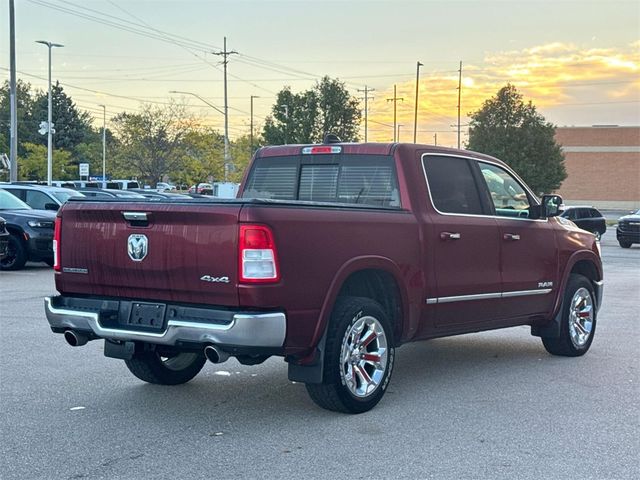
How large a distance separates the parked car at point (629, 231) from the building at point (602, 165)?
161 ft

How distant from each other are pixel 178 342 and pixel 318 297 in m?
0.99

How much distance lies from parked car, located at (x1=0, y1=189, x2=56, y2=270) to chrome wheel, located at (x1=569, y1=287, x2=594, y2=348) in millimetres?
11538

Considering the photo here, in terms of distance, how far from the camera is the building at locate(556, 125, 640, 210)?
76.8m

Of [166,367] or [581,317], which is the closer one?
[166,367]

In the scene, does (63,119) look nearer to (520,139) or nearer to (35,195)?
(520,139)

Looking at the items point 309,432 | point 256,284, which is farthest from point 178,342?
point 309,432

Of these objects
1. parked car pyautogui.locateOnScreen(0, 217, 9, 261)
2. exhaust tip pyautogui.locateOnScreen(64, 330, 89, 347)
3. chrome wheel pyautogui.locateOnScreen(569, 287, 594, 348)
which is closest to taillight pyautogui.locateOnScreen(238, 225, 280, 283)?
exhaust tip pyautogui.locateOnScreen(64, 330, 89, 347)

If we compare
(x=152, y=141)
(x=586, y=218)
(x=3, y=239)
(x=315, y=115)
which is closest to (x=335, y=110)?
(x=315, y=115)

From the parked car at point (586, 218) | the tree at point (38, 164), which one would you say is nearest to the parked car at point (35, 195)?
the parked car at point (586, 218)

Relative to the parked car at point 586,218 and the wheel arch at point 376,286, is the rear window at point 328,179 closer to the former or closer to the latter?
the wheel arch at point 376,286

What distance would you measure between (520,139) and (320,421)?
5090 cm

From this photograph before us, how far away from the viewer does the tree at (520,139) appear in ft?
178

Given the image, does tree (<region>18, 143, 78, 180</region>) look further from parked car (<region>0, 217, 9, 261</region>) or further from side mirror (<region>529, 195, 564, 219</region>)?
side mirror (<region>529, 195, 564, 219</region>)

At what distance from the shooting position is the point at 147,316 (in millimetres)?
5727
